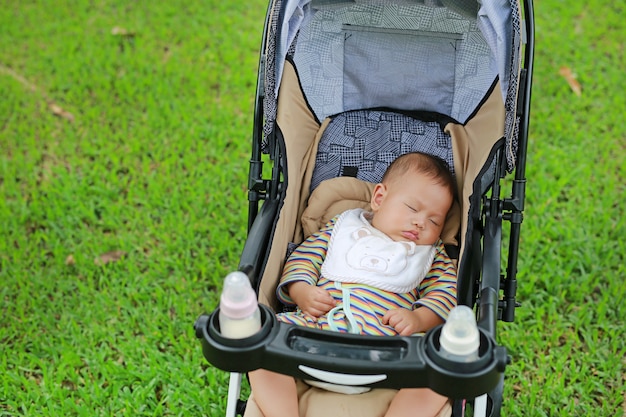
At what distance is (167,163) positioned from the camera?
4141 millimetres

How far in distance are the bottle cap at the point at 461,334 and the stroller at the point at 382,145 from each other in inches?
1.5

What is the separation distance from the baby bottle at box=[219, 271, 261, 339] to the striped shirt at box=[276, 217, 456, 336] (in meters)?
0.48

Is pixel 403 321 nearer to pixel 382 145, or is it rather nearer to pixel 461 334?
pixel 461 334

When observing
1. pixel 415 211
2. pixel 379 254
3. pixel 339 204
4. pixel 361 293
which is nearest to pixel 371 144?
pixel 339 204

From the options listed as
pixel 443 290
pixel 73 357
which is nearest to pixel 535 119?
pixel 443 290

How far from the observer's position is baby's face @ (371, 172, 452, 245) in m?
2.60

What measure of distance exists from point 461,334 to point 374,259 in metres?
0.77

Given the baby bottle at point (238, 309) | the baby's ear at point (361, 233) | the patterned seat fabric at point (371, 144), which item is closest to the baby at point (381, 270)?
the baby's ear at point (361, 233)

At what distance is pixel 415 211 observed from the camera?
2.61 metres

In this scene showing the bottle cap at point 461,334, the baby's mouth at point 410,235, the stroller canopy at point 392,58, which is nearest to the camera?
the bottle cap at point 461,334

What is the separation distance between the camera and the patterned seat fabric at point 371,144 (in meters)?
2.99

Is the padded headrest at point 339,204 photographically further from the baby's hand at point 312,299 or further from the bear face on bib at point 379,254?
the baby's hand at point 312,299

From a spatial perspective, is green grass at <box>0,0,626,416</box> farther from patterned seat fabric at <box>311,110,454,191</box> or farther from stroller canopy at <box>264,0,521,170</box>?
stroller canopy at <box>264,0,521,170</box>

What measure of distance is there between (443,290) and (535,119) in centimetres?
229
